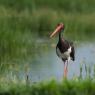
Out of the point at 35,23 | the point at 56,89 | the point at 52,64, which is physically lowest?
the point at 56,89

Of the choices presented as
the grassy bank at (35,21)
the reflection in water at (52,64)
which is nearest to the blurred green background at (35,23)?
the grassy bank at (35,21)

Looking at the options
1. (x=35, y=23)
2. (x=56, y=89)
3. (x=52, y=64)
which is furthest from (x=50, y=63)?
(x=56, y=89)

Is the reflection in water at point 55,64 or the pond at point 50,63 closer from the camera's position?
the pond at point 50,63

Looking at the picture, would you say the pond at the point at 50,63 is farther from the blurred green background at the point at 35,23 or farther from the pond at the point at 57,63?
the blurred green background at the point at 35,23

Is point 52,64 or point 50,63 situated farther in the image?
point 50,63

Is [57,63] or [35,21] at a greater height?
[35,21]

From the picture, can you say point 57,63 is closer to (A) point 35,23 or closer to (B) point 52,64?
(B) point 52,64

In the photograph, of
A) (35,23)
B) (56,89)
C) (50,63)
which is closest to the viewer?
(56,89)

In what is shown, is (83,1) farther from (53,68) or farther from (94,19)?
(53,68)

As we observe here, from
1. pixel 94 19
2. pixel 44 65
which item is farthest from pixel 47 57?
pixel 94 19

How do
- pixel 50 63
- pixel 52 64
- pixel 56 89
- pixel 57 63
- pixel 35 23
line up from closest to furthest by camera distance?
pixel 56 89 < pixel 52 64 < pixel 50 63 < pixel 57 63 < pixel 35 23

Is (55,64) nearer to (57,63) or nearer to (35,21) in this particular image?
(57,63)

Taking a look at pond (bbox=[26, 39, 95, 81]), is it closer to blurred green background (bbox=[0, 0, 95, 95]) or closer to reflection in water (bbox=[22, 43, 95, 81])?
reflection in water (bbox=[22, 43, 95, 81])

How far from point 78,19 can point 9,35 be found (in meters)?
7.54
